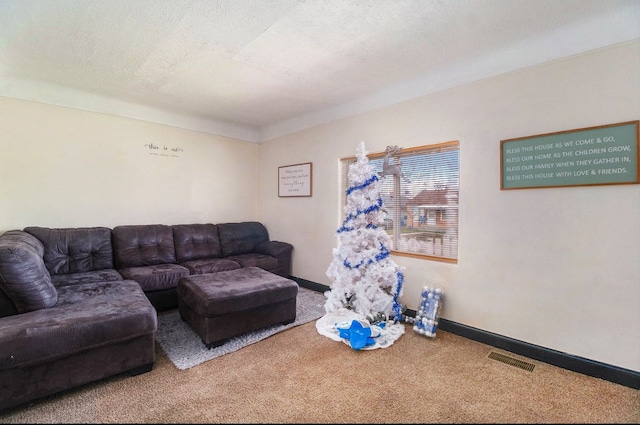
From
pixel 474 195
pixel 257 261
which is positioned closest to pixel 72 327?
pixel 257 261

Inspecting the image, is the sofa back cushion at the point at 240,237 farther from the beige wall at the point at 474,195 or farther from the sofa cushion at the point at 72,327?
the sofa cushion at the point at 72,327

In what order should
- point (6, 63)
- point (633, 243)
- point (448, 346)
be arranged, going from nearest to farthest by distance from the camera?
point (633, 243), point (448, 346), point (6, 63)

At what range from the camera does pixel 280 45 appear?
8.02ft

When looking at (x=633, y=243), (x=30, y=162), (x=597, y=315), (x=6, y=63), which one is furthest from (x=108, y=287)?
(x=633, y=243)

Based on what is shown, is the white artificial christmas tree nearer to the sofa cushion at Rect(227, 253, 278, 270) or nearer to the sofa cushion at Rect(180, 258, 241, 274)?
the sofa cushion at Rect(227, 253, 278, 270)

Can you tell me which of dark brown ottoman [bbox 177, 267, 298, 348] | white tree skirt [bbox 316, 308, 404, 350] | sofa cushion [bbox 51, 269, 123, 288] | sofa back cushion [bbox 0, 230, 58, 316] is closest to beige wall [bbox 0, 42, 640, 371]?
white tree skirt [bbox 316, 308, 404, 350]

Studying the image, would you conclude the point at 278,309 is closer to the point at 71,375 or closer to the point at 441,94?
the point at 71,375

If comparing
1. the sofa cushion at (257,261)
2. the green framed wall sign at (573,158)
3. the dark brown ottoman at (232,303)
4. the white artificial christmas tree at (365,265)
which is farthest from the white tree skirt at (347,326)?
the green framed wall sign at (573,158)

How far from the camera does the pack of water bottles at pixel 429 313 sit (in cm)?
271

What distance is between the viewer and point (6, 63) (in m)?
2.77

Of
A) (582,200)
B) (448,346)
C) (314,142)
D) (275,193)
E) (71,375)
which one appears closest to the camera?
(71,375)

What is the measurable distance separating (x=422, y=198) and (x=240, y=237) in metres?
2.74

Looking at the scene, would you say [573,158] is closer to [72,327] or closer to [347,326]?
[347,326]

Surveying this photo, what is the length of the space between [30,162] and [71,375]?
8.70 ft
